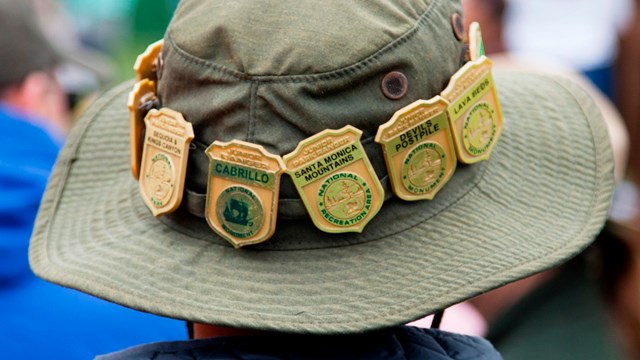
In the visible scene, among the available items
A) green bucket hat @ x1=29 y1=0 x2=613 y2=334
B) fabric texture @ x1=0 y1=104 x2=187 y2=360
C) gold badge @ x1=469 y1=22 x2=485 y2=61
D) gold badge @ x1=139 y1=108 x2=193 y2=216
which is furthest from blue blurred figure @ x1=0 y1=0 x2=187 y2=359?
gold badge @ x1=469 y1=22 x2=485 y2=61

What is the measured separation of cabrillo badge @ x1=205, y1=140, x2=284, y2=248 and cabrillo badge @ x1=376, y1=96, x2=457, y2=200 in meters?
0.16

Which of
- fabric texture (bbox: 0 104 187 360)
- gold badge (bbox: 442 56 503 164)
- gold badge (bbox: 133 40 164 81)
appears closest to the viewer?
gold badge (bbox: 442 56 503 164)

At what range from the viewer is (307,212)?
1.36 meters

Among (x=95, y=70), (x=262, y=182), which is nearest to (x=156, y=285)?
(x=262, y=182)

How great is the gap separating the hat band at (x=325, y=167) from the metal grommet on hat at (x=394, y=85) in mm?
23

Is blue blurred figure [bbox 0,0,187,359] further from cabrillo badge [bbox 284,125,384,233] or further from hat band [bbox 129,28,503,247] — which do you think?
cabrillo badge [bbox 284,125,384,233]

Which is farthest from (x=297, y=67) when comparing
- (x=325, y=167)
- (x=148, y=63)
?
(x=148, y=63)

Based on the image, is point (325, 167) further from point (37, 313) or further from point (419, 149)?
point (37, 313)

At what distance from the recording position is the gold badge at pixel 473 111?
1417 millimetres

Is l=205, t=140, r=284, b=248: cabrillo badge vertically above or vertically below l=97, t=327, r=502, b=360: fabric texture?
above

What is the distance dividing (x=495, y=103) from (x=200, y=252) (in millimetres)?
516

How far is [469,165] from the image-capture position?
1.49 m

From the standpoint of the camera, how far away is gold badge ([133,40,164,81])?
62.3 inches

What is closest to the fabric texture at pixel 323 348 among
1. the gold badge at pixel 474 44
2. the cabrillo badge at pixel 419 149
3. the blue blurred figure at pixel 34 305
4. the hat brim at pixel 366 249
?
the hat brim at pixel 366 249
